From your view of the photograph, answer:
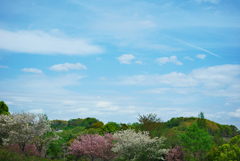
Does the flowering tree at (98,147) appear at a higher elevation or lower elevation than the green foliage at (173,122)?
lower

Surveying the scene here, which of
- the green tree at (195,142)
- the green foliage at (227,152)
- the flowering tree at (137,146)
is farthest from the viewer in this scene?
the green tree at (195,142)

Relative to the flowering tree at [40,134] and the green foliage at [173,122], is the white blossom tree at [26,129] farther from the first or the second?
the green foliage at [173,122]

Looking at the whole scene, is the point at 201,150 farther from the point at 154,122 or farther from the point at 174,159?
the point at 154,122

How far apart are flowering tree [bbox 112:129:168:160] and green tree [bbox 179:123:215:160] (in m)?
3.16

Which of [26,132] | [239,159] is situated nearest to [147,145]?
[239,159]

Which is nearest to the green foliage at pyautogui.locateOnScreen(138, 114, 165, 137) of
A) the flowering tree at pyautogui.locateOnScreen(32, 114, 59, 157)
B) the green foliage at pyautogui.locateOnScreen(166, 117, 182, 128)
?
the flowering tree at pyautogui.locateOnScreen(32, 114, 59, 157)

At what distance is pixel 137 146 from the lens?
1046 inches

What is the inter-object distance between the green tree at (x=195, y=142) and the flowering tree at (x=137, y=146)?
10.4 ft

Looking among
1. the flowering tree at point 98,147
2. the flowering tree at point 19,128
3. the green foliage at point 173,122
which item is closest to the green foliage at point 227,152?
the flowering tree at point 98,147

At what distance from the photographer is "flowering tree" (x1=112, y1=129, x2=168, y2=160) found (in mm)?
26278

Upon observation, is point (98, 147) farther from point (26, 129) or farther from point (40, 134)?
point (26, 129)

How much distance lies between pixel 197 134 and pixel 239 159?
8603mm

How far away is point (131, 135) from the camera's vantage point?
27438mm

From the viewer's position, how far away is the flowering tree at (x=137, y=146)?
26278 mm
